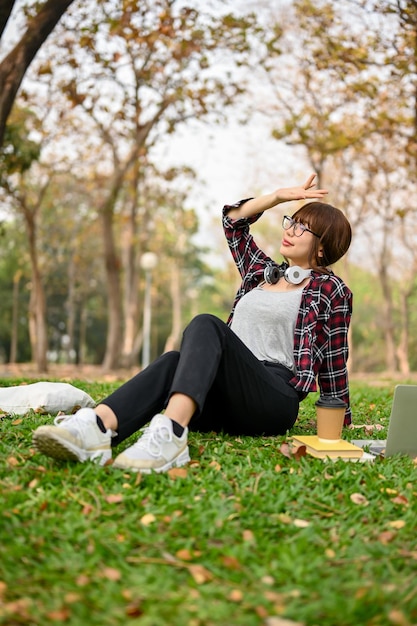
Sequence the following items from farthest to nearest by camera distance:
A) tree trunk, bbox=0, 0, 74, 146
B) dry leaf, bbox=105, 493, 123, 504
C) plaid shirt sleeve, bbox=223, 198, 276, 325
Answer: tree trunk, bbox=0, 0, 74, 146
plaid shirt sleeve, bbox=223, 198, 276, 325
dry leaf, bbox=105, 493, 123, 504

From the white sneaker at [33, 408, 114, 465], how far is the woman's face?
1365mm

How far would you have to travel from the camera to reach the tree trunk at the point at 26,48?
607 centimetres

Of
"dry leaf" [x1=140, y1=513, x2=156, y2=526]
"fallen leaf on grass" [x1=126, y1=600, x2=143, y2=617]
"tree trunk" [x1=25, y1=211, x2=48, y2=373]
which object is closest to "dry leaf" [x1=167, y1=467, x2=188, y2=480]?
"dry leaf" [x1=140, y1=513, x2=156, y2=526]

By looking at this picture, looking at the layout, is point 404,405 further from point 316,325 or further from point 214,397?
point 214,397

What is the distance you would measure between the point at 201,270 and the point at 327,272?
3537 cm

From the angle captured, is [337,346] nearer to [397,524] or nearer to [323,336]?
[323,336]

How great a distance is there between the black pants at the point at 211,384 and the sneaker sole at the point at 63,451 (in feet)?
0.51

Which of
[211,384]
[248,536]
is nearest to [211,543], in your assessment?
[248,536]

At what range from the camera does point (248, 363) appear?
3086 millimetres

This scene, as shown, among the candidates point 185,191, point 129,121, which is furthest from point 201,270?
point 129,121

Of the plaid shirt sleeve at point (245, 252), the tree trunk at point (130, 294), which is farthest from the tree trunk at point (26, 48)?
the tree trunk at point (130, 294)

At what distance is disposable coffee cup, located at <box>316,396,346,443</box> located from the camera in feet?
10.4

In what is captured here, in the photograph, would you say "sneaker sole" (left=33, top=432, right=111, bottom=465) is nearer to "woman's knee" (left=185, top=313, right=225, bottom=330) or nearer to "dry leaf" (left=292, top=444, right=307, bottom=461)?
"woman's knee" (left=185, top=313, right=225, bottom=330)

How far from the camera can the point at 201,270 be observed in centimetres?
3888
